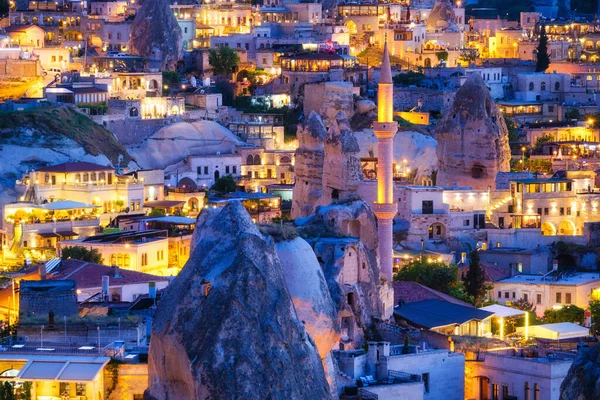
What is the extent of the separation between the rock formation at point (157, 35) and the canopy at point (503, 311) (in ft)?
168

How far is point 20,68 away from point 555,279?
3725 centimetres

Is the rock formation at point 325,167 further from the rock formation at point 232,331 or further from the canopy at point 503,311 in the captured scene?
the rock formation at point 232,331

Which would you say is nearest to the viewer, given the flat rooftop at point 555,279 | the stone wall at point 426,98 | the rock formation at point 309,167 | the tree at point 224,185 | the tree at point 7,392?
the tree at point 7,392

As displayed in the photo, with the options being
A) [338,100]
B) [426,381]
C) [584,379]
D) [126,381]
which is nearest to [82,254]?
[426,381]

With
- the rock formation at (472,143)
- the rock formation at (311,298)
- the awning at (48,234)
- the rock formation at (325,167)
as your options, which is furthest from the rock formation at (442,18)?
the rock formation at (311,298)

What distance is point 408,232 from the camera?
9038 centimetres

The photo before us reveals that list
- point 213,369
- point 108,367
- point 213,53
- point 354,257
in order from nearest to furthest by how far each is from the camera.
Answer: point 213,369 < point 108,367 < point 354,257 < point 213,53

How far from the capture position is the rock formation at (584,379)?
46438mm

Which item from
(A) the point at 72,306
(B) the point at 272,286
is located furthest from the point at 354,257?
(B) the point at 272,286

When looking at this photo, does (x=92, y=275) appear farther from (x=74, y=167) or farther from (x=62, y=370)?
(x=74, y=167)

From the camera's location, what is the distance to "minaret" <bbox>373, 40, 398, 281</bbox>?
244 ft

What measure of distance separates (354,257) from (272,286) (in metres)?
20.0

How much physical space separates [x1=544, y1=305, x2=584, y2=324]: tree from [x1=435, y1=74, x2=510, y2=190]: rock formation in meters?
22.9

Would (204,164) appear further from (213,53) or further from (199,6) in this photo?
(199,6)
